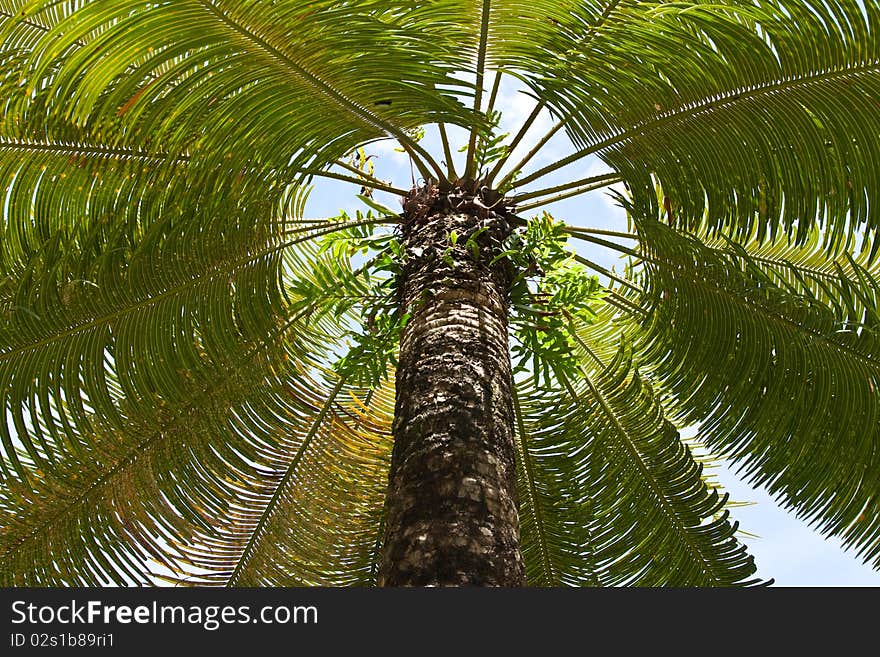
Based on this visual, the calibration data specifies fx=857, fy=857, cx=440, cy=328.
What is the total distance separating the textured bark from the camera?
2834 millimetres

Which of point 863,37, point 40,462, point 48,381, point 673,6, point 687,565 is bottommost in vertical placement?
point 687,565

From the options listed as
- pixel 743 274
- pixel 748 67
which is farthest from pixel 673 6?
pixel 743 274

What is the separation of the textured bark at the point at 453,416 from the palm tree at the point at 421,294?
0.01 m

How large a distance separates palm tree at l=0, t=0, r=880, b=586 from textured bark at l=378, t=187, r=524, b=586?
0.01 metres

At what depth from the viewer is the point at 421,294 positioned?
13.7 feet

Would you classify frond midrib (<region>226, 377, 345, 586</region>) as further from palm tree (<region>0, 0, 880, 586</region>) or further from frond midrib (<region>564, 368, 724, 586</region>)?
frond midrib (<region>564, 368, 724, 586</region>)

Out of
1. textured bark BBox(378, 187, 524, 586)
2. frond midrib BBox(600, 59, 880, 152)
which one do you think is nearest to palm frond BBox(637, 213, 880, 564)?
frond midrib BBox(600, 59, 880, 152)

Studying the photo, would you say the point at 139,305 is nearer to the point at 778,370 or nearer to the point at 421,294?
the point at 421,294

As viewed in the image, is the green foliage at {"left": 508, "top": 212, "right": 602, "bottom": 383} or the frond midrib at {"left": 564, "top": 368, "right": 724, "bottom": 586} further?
the frond midrib at {"left": 564, "top": 368, "right": 724, "bottom": 586}

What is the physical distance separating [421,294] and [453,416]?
0.99 metres

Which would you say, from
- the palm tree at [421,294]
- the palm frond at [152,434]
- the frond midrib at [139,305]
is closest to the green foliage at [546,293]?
the palm tree at [421,294]

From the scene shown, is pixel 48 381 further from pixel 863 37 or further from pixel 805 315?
pixel 863 37

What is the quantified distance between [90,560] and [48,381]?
3.75ft

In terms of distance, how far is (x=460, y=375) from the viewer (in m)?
3.54
